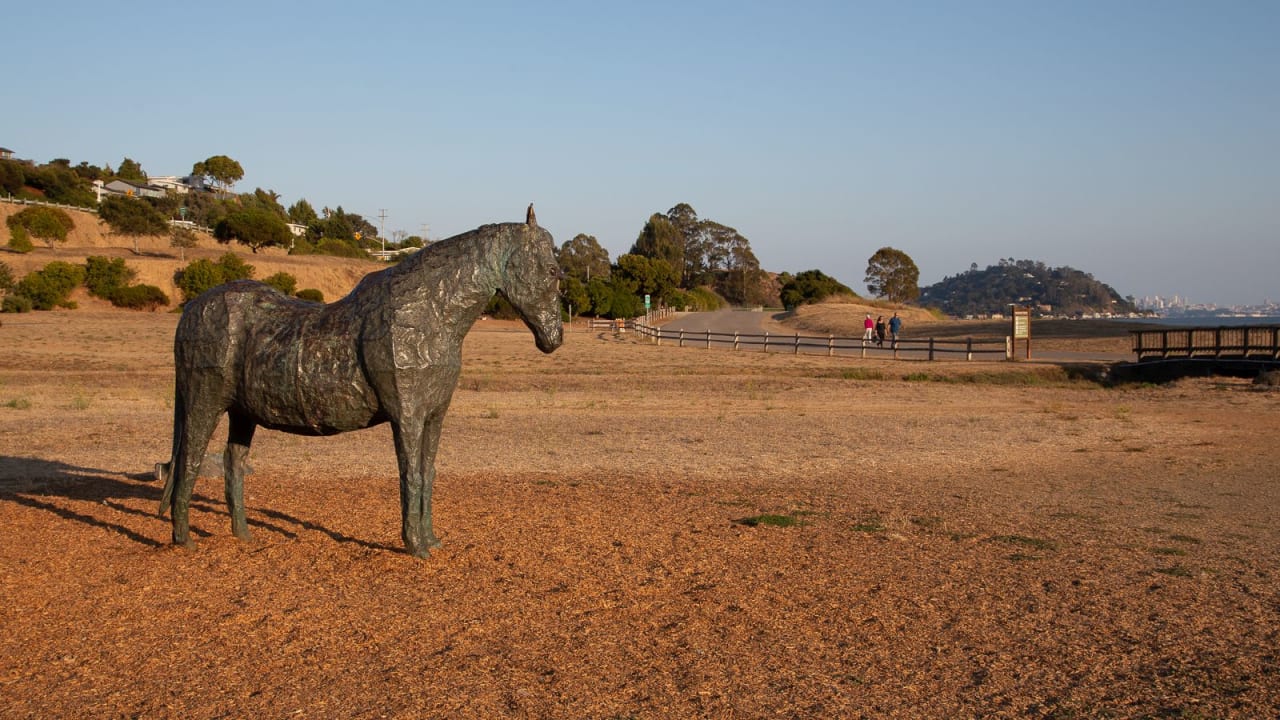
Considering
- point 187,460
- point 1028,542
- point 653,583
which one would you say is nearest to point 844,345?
point 1028,542

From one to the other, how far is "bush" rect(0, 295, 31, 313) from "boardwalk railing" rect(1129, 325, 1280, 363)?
56.6 m

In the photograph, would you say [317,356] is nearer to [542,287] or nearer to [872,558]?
[542,287]

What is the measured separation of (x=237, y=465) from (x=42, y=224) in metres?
90.8

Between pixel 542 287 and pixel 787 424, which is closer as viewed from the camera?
pixel 542 287

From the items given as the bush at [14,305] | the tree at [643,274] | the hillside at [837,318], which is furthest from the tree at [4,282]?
the tree at [643,274]

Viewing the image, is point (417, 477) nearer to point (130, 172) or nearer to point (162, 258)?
point (162, 258)

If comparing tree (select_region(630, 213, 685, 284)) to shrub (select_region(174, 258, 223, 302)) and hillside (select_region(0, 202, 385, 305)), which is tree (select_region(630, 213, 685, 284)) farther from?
shrub (select_region(174, 258, 223, 302))

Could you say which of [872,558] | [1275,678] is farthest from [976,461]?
[1275,678]

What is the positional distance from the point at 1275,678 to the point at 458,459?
10.4m

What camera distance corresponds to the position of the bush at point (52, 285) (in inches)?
2297

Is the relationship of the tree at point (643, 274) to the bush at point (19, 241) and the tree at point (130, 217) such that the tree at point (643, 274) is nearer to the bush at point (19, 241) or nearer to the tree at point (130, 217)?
the tree at point (130, 217)

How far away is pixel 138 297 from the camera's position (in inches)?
2613

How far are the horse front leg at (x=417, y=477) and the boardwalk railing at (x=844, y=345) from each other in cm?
3117

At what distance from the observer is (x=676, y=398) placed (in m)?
23.8
